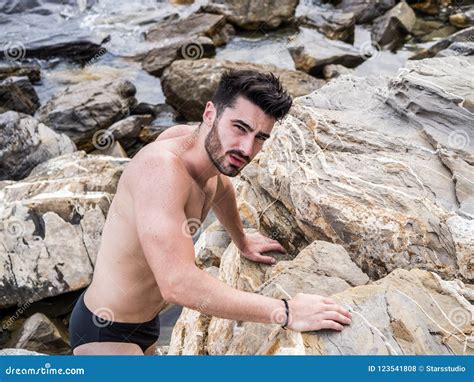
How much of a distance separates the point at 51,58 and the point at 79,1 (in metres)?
3.17

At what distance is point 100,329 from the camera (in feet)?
12.3

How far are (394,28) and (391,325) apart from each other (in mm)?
10750

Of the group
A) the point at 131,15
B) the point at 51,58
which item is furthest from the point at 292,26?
the point at 51,58

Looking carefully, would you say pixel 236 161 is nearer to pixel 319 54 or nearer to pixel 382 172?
pixel 382 172

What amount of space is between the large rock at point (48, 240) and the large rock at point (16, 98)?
13.8ft

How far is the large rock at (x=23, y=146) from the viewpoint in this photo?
860 centimetres

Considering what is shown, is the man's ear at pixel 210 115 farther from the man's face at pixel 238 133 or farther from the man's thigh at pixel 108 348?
the man's thigh at pixel 108 348

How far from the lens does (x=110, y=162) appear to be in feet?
25.7

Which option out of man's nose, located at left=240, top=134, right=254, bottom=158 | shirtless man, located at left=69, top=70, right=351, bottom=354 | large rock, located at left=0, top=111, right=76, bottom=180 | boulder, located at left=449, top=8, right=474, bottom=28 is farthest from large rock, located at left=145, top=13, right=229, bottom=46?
man's nose, located at left=240, top=134, right=254, bottom=158

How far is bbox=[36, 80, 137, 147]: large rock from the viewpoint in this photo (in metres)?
9.85

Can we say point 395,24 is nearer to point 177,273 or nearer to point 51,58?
point 51,58

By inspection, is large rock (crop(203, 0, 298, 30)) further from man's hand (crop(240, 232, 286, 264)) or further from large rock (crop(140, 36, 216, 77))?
man's hand (crop(240, 232, 286, 264))

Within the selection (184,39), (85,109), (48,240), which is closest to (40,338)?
(48,240)

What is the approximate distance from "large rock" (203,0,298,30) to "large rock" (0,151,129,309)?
781cm
